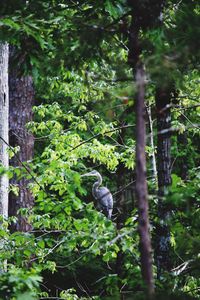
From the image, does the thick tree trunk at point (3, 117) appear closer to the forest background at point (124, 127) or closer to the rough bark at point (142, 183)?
the forest background at point (124, 127)

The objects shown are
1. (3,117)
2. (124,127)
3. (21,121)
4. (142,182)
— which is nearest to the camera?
(142,182)

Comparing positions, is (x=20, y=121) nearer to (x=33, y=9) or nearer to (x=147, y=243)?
(x=33, y=9)

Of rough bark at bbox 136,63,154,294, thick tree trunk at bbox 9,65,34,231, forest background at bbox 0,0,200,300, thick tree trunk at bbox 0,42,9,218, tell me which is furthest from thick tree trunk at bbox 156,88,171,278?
thick tree trunk at bbox 9,65,34,231

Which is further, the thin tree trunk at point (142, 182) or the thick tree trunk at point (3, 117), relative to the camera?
the thick tree trunk at point (3, 117)

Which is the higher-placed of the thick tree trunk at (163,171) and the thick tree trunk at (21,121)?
the thick tree trunk at (21,121)

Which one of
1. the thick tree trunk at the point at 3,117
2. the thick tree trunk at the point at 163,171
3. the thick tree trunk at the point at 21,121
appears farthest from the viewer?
the thick tree trunk at the point at 21,121

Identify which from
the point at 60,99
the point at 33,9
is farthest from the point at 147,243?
the point at 60,99

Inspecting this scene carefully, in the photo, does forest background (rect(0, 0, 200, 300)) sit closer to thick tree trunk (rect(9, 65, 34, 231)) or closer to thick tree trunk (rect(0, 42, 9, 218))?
thick tree trunk (rect(0, 42, 9, 218))

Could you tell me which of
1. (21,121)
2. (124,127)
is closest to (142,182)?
(124,127)

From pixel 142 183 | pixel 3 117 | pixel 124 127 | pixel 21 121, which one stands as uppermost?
pixel 21 121

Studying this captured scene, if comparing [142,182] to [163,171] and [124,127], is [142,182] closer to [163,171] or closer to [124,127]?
[163,171]

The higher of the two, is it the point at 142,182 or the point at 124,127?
the point at 124,127

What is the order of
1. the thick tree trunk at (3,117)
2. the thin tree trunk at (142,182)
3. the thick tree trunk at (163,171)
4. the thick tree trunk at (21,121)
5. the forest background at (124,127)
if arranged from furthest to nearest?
the thick tree trunk at (21,121), the thick tree trunk at (3,117), the thick tree trunk at (163,171), the forest background at (124,127), the thin tree trunk at (142,182)

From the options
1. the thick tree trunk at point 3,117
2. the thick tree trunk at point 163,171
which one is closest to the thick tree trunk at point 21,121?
the thick tree trunk at point 3,117
